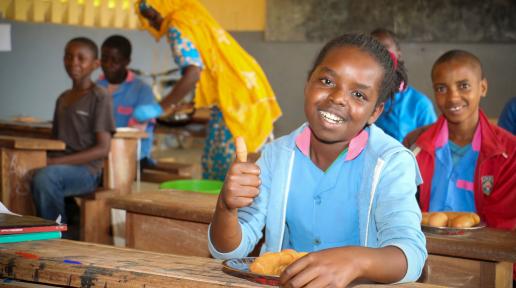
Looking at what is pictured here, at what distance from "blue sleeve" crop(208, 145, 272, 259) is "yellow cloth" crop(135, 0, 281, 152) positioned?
200cm

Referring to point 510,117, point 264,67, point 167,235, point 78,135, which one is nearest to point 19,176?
point 78,135

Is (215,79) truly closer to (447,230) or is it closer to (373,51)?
(447,230)

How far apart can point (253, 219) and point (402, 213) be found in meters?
0.44

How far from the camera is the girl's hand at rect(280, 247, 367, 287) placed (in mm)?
1324

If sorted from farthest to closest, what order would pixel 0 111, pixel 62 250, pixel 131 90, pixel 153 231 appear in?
pixel 0 111 < pixel 131 90 < pixel 153 231 < pixel 62 250

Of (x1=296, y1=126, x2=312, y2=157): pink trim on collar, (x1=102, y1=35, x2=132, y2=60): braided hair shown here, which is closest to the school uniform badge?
(x1=296, y1=126, x2=312, y2=157): pink trim on collar

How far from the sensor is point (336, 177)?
1895 mm

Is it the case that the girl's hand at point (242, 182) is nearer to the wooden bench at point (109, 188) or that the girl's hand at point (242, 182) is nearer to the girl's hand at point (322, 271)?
the girl's hand at point (322, 271)

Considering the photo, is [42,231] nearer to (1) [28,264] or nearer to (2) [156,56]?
(1) [28,264]

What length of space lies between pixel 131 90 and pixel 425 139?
125 inches

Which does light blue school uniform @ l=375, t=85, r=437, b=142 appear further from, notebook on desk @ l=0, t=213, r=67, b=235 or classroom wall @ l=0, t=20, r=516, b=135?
classroom wall @ l=0, t=20, r=516, b=135

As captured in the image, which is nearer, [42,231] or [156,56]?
[42,231]

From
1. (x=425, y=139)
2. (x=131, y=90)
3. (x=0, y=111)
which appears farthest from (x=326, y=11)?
(x=425, y=139)

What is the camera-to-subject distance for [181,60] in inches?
158
